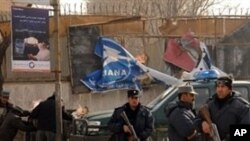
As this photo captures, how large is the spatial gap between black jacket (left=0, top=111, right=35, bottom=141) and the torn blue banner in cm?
594

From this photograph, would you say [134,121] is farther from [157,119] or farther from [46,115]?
[46,115]

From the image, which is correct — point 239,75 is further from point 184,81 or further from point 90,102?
point 184,81

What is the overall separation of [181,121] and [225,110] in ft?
3.15

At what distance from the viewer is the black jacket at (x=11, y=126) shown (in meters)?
11.2

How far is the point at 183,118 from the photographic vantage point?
7.95 metres

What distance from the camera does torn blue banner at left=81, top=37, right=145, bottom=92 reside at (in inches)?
679

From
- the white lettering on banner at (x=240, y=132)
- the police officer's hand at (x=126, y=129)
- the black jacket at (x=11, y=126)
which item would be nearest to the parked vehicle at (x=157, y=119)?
the black jacket at (x=11, y=126)

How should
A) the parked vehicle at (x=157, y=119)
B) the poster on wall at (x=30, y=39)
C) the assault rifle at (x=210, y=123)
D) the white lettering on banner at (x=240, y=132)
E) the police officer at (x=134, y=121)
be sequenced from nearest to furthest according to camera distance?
the white lettering on banner at (x=240, y=132), the assault rifle at (x=210, y=123), the police officer at (x=134, y=121), the parked vehicle at (x=157, y=119), the poster on wall at (x=30, y=39)

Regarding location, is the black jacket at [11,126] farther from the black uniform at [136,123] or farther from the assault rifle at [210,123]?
the assault rifle at [210,123]

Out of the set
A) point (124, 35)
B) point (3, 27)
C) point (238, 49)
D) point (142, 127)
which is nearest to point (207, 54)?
point (238, 49)

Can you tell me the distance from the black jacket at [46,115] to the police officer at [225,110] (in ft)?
14.1

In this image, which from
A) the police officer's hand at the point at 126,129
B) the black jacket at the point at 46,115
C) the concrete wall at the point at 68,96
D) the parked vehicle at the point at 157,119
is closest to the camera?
the police officer's hand at the point at 126,129

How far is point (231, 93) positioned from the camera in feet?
23.7

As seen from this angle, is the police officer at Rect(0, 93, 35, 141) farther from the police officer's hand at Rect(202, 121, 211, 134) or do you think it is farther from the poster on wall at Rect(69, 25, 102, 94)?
the poster on wall at Rect(69, 25, 102, 94)
